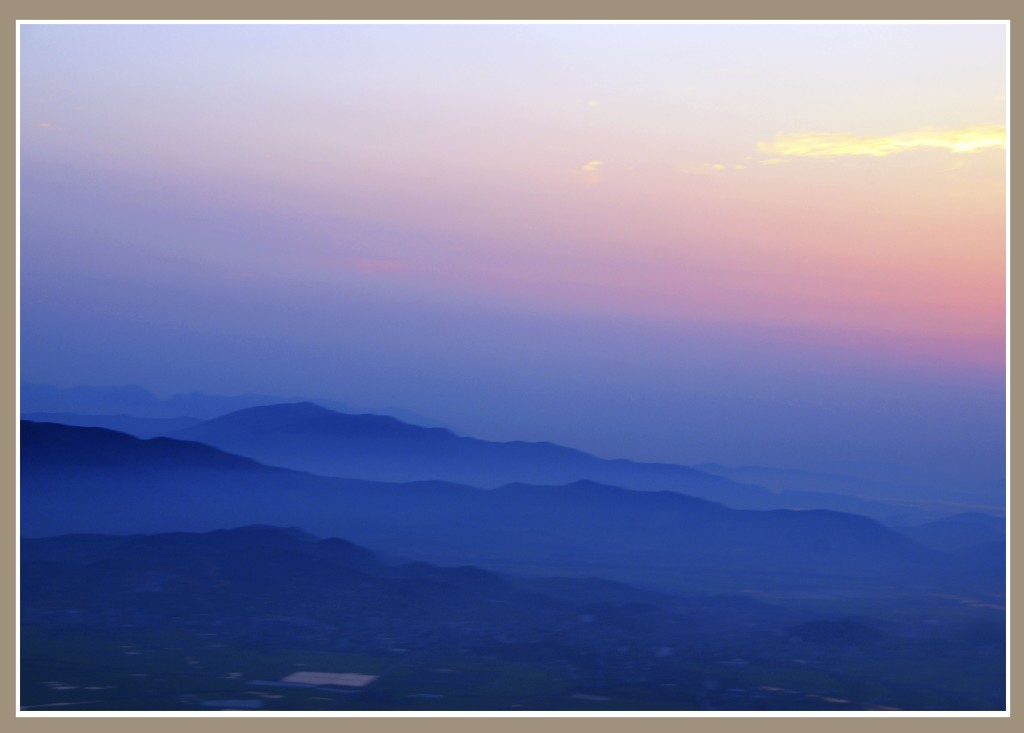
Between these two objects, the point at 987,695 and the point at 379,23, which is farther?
the point at 379,23

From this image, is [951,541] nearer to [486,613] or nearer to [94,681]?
[486,613]

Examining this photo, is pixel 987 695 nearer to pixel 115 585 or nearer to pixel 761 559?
pixel 761 559

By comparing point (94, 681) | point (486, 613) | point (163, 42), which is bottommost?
point (94, 681)

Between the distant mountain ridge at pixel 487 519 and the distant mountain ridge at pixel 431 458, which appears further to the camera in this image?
the distant mountain ridge at pixel 431 458

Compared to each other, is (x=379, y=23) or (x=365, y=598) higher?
(x=379, y=23)

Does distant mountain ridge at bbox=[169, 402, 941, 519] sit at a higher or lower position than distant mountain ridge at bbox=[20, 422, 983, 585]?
higher

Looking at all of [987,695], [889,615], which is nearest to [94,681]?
[889,615]

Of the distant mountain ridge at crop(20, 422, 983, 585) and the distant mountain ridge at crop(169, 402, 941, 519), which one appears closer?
the distant mountain ridge at crop(20, 422, 983, 585)

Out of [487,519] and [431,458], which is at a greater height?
[431,458]

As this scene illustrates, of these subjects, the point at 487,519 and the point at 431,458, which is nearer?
the point at 487,519

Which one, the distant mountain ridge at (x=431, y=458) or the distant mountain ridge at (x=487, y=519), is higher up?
the distant mountain ridge at (x=431, y=458)
